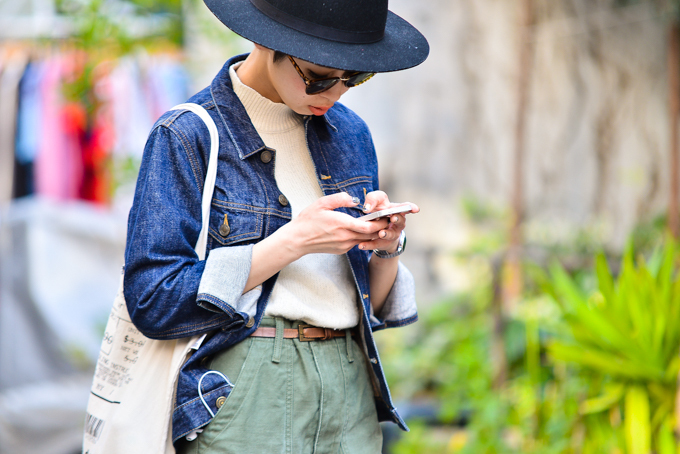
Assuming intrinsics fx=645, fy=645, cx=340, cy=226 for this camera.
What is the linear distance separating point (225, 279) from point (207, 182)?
0.21 m

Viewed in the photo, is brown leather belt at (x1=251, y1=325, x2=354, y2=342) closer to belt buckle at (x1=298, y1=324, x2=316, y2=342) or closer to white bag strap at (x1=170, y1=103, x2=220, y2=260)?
belt buckle at (x1=298, y1=324, x2=316, y2=342)

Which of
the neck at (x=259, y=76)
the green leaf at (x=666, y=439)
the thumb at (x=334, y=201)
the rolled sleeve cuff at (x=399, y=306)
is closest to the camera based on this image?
the thumb at (x=334, y=201)

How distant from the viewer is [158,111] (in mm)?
4410

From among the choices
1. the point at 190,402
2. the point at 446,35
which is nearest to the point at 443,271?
the point at 446,35

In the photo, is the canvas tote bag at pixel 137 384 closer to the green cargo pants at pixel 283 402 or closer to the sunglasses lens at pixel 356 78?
the green cargo pants at pixel 283 402

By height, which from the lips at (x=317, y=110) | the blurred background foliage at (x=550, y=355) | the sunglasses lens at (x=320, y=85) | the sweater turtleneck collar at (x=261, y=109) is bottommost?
the blurred background foliage at (x=550, y=355)

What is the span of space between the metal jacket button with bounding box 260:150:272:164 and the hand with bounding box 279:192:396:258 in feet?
0.70

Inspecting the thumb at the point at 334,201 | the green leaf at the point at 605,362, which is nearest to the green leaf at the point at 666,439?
the green leaf at the point at 605,362

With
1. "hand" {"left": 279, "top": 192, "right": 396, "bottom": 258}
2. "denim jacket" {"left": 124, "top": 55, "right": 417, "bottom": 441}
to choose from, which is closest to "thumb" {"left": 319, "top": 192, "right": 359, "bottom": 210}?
"hand" {"left": 279, "top": 192, "right": 396, "bottom": 258}

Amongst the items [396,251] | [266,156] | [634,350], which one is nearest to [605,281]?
[634,350]

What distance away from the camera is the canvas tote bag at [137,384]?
4.37 ft

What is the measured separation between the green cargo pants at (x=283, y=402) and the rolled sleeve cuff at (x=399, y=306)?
20cm

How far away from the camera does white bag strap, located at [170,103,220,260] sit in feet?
4.40

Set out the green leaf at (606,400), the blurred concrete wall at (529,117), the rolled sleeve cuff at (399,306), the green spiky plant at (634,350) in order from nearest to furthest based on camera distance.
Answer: the rolled sleeve cuff at (399,306)
the green spiky plant at (634,350)
the green leaf at (606,400)
the blurred concrete wall at (529,117)
